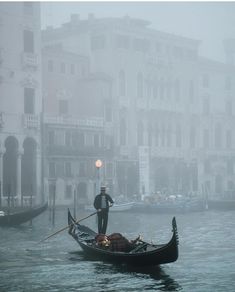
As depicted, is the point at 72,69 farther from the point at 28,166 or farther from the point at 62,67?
the point at 28,166

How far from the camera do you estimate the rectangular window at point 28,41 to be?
129 feet

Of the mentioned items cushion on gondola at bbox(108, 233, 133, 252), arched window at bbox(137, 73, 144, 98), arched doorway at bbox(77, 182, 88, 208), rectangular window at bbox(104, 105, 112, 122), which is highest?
arched window at bbox(137, 73, 144, 98)

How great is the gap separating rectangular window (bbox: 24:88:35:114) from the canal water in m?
16.5

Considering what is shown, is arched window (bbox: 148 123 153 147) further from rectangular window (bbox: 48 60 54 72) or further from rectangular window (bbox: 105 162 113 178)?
rectangular window (bbox: 48 60 54 72)

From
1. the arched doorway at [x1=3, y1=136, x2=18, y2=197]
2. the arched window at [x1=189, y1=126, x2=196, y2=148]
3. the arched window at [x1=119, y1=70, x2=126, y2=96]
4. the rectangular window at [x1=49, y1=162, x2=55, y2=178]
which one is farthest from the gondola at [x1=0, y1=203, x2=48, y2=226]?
the arched window at [x1=189, y1=126, x2=196, y2=148]

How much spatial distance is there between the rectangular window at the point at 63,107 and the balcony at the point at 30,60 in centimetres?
583

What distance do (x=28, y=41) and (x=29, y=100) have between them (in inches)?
145

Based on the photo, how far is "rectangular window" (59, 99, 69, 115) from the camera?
45031 millimetres

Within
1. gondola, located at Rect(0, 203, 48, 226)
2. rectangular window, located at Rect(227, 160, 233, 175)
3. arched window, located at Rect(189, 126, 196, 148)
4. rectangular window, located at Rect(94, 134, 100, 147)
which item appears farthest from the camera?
rectangular window, located at Rect(227, 160, 233, 175)

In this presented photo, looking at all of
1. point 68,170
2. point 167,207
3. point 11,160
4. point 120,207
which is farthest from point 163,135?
point 11,160

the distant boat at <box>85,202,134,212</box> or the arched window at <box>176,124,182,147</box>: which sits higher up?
the arched window at <box>176,124,182,147</box>

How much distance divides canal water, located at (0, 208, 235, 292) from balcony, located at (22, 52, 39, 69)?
57.2ft

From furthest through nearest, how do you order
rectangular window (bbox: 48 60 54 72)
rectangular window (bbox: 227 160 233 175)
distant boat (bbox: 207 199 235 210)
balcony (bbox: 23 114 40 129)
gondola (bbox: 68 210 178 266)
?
rectangular window (bbox: 227 160 233 175) → rectangular window (bbox: 48 60 54 72) → distant boat (bbox: 207 199 235 210) → balcony (bbox: 23 114 40 129) → gondola (bbox: 68 210 178 266)

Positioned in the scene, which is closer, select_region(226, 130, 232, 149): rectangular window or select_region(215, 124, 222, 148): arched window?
select_region(215, 124, 222, 148): arched window
